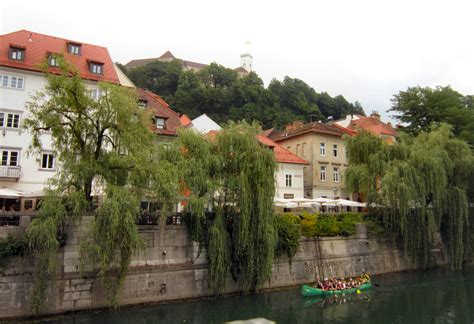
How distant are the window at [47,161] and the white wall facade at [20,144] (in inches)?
5.1

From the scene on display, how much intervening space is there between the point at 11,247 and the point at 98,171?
16.1 ft

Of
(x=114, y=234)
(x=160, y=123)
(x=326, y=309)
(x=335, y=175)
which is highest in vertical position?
(x=160, y=123)

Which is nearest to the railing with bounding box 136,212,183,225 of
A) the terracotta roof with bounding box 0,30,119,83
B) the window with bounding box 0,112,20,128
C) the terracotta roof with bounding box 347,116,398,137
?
the terracotta roof with bounding box 0,30,119,83

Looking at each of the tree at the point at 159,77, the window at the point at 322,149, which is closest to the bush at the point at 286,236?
the window at the point at 322,149

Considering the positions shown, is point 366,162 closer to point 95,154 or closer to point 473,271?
point 473,271

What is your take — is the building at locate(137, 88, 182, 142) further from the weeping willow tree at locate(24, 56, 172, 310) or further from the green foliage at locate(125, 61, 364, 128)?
the green foliage at locate(125, 61, 364, 128)

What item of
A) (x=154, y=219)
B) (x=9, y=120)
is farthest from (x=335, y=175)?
(x=9, y=120)

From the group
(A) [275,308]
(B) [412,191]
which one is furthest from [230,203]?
(B) [412,191]

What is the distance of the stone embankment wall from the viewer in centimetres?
1753

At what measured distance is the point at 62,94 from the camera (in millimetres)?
18422

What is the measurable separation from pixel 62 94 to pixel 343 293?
64.1ft

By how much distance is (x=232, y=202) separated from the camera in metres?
22.3

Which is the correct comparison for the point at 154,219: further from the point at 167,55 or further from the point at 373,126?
the point at 167,55

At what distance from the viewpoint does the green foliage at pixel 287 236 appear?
24.4 m
